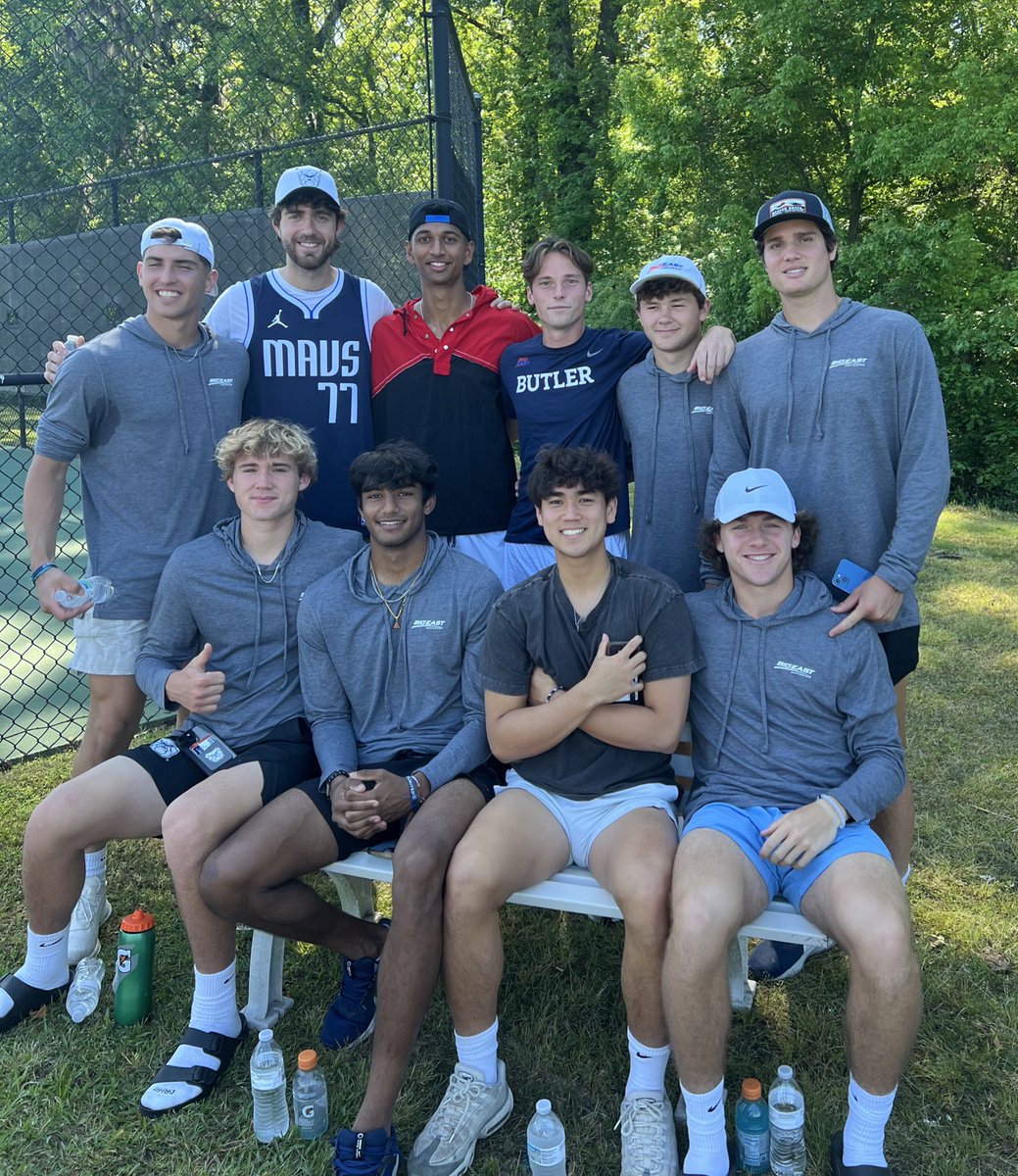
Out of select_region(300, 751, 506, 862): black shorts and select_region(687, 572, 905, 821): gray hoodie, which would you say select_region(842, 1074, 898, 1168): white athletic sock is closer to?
select_region(687, 572, 905, 821): gray hoodie

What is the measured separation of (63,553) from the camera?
9430 mm

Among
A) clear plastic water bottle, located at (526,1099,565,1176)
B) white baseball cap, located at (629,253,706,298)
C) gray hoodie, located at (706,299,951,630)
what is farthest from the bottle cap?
white baseball cap, located at (629,253,706,298)

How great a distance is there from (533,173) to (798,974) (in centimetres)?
2315

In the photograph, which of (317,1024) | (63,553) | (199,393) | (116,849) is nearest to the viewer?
(317,1024)

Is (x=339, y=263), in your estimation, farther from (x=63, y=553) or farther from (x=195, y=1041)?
(x=195, y=1041)

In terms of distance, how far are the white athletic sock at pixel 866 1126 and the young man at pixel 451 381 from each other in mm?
2212

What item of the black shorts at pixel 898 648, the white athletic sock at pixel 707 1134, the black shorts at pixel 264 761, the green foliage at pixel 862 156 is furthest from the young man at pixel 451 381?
the green foliage at pixel 862 156

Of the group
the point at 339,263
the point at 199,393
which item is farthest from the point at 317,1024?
the point at 339,263

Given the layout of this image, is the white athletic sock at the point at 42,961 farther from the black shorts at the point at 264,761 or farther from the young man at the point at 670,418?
the young man at the point at 670,418

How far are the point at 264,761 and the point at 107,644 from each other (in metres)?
0.87

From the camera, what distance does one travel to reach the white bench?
2641mm

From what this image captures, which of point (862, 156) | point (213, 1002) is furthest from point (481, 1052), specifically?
point (862, 156)

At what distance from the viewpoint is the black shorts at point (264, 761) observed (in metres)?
3.14

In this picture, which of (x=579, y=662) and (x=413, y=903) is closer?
(x=413, y=903)
